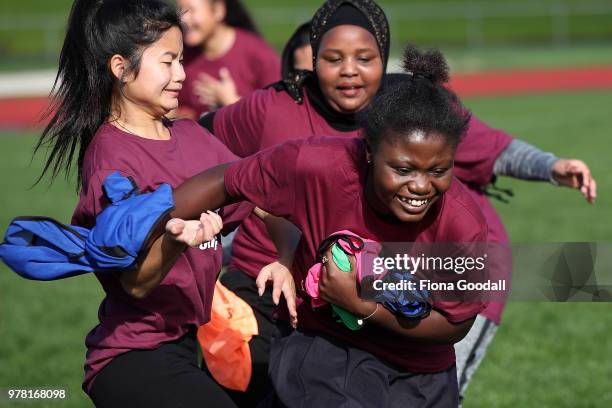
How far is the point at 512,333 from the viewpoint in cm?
700

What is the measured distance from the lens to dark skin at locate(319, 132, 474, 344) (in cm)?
324

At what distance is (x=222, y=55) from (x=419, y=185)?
14.8 feet

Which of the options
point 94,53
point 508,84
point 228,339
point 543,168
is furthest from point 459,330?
point 508,84

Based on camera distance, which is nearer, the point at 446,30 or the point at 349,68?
the point at 349,68

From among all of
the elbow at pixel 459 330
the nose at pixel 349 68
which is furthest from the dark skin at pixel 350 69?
the elbow at pixel 459 330

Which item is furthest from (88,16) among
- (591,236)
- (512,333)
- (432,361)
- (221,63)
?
(591,236)

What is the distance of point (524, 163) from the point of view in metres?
4.89

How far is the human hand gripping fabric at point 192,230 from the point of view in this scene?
315 cm

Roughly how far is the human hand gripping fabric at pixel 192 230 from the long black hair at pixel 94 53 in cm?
81

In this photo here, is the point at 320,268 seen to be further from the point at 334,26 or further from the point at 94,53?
the point at 334,26

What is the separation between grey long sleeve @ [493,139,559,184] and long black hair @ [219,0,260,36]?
11.0 ft

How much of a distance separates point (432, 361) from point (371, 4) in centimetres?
191

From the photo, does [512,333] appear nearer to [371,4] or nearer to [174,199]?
[371,4]

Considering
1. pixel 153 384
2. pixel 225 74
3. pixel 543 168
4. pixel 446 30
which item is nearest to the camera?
pixel 153 384
